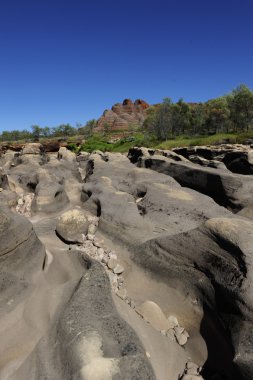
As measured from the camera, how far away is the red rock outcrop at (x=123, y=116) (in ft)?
511

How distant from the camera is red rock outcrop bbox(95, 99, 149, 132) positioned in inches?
6137

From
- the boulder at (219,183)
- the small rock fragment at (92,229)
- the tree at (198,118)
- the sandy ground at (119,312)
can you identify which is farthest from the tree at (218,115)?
the sandy ground at (119,312)

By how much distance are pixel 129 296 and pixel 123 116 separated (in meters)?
165

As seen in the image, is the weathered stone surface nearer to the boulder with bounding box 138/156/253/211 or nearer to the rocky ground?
the rocky ground

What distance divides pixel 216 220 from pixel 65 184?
35.7 feet

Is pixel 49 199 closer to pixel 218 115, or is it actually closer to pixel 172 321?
pixel 172 321

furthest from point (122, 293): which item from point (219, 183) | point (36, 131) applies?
point (36, 131)

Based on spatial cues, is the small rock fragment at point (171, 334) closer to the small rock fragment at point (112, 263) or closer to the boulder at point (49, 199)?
the small rock fragment at point (112, 263)

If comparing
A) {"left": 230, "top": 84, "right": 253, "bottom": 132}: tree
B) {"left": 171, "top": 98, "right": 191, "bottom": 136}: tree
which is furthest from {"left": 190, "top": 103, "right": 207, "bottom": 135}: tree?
{"left": 230, "top": 84, "right": 253, "bottom": 132}: tree

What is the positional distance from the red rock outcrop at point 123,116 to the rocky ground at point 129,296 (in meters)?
143

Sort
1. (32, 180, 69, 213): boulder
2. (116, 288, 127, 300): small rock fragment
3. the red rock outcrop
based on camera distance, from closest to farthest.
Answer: (116, 288, 127, 300): small rock fragment < (32, 180, 69, 213): boulder < the red rock outcrop

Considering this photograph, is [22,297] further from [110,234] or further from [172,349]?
[110,234]

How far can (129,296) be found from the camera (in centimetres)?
674

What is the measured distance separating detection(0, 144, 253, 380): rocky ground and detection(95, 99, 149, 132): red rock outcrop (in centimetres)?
14325
